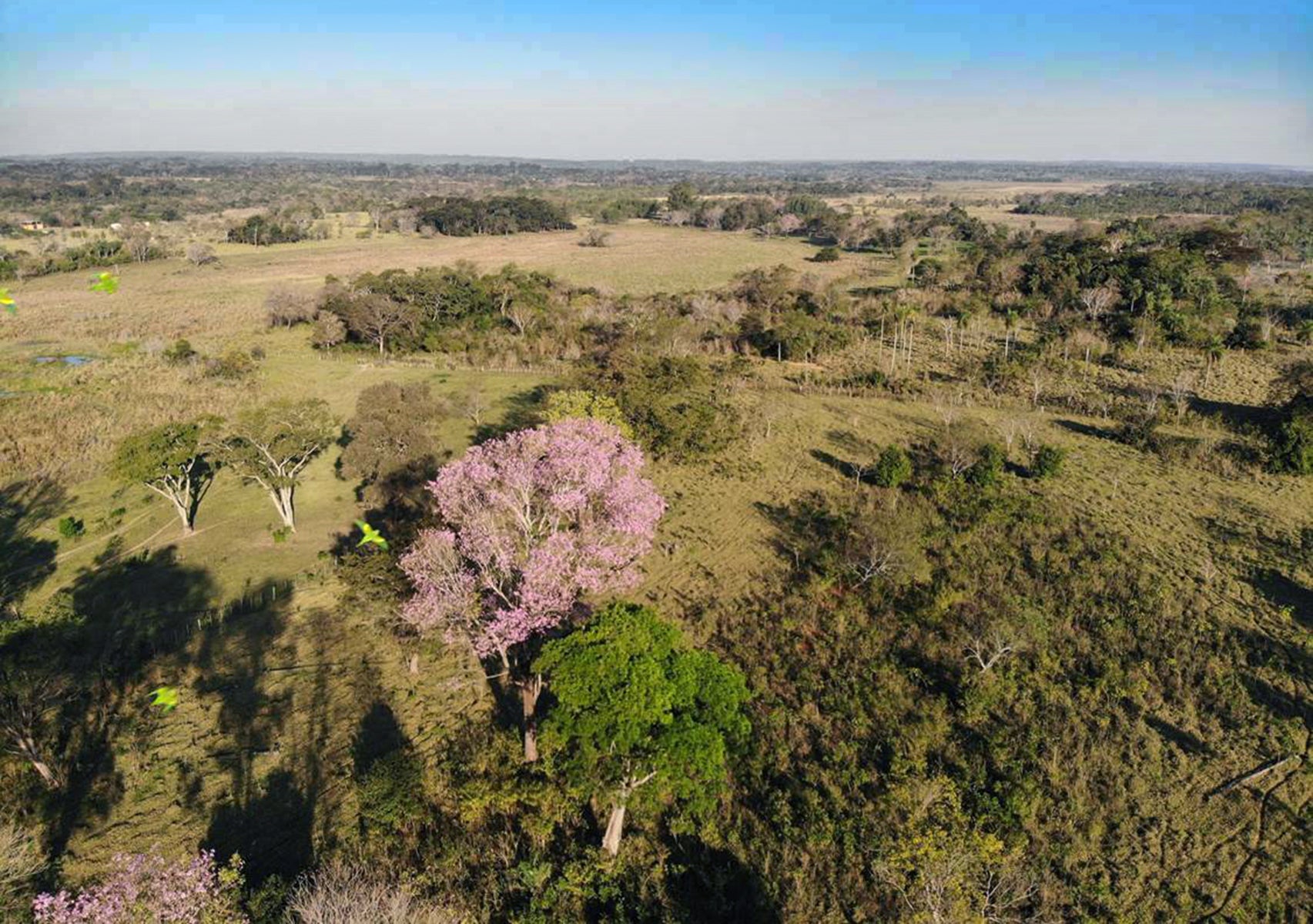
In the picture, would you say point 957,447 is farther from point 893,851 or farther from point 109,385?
point 109,385

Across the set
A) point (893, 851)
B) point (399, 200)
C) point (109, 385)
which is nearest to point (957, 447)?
point (893, 851)

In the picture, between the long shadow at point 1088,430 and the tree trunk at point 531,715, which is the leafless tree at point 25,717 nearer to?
the tree trunk at point 531,715

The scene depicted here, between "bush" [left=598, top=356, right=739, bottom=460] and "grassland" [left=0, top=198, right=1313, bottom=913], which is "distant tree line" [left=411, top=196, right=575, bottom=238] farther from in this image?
"bush" [left=598, top=356, right=739, bottom=460]

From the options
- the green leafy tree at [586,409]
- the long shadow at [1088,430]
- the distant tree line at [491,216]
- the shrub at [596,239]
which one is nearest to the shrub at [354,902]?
the green leafy tree at [586,409]

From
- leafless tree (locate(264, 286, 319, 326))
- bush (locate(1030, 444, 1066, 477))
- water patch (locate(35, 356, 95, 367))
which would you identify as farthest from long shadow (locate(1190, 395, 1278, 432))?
water patch (locate(35, 356, 95, 367))

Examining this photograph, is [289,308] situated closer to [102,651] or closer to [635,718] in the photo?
[102,651]
